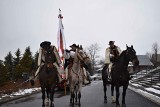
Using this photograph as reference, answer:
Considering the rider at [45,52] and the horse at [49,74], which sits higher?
the rider at [45,52]

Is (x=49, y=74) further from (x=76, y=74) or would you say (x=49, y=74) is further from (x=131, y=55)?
(x=131, y=55)

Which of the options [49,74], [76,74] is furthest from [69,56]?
[49,74]

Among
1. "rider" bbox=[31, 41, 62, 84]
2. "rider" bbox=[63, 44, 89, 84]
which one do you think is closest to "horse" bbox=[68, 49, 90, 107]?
"rider" bbox=[63, 44, 89, 84]

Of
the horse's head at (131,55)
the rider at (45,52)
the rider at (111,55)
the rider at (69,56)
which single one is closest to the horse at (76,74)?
the rider at (69,56)

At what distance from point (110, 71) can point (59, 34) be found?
12.5 ft

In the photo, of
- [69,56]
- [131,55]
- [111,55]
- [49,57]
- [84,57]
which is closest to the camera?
[49,57]

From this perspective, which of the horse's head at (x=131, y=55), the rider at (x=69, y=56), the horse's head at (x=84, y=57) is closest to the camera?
the horse's head at (x=84, y=57)

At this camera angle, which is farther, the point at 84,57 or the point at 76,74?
the point at 76,74

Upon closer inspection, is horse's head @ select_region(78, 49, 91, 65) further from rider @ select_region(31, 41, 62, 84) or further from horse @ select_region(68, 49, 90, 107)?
rider @ select_region(31, 41, 62, 84)

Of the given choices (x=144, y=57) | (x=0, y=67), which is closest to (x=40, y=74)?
(x=0, y=67)

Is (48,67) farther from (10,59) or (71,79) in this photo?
(10,59)

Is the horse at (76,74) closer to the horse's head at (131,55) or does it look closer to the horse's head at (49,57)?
the horse's head at (49,57)

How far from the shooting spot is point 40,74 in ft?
36.2

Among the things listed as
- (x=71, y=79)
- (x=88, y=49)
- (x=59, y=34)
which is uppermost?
(x=88, y=49)
